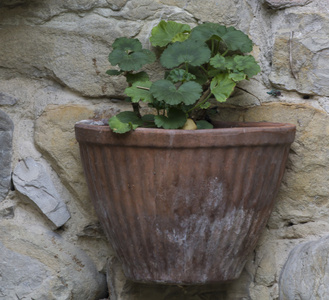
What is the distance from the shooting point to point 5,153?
1321 millimetres

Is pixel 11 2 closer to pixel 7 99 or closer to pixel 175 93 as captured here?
pixel 7 99

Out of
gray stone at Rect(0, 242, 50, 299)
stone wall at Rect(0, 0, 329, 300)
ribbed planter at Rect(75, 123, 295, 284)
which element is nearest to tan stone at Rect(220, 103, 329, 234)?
stone wall at Rect(0, 0, 329, 300)

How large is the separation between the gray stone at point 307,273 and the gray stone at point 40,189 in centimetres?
61

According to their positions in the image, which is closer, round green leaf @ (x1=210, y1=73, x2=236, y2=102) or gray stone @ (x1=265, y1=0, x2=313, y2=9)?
round green leaf @ (x1=210, y1=73, x2=236, y2=102)

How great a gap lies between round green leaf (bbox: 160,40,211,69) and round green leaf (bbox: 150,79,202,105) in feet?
0.24

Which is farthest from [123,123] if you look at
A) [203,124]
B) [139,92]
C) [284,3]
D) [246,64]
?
[284,3]

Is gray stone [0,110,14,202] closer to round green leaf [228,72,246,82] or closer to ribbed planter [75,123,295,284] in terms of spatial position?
ribbed planter [75,123,295,284]

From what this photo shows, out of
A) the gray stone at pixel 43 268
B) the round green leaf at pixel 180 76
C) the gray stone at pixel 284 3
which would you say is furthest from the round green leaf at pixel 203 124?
the gray stone at pixel 43 268

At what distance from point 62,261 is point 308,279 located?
0.64 m

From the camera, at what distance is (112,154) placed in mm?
1089

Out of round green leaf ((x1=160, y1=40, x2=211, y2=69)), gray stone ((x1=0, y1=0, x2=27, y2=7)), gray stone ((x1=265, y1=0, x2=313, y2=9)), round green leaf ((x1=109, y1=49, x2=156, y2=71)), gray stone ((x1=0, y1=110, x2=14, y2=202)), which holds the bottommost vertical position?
gray stone ((x1=0, y1=110, x2=14, y2=202))

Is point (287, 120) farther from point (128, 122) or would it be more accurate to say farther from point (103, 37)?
point (103, 37)

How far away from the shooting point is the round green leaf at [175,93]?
3.47 feet

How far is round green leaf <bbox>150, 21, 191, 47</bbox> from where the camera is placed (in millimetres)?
1218
